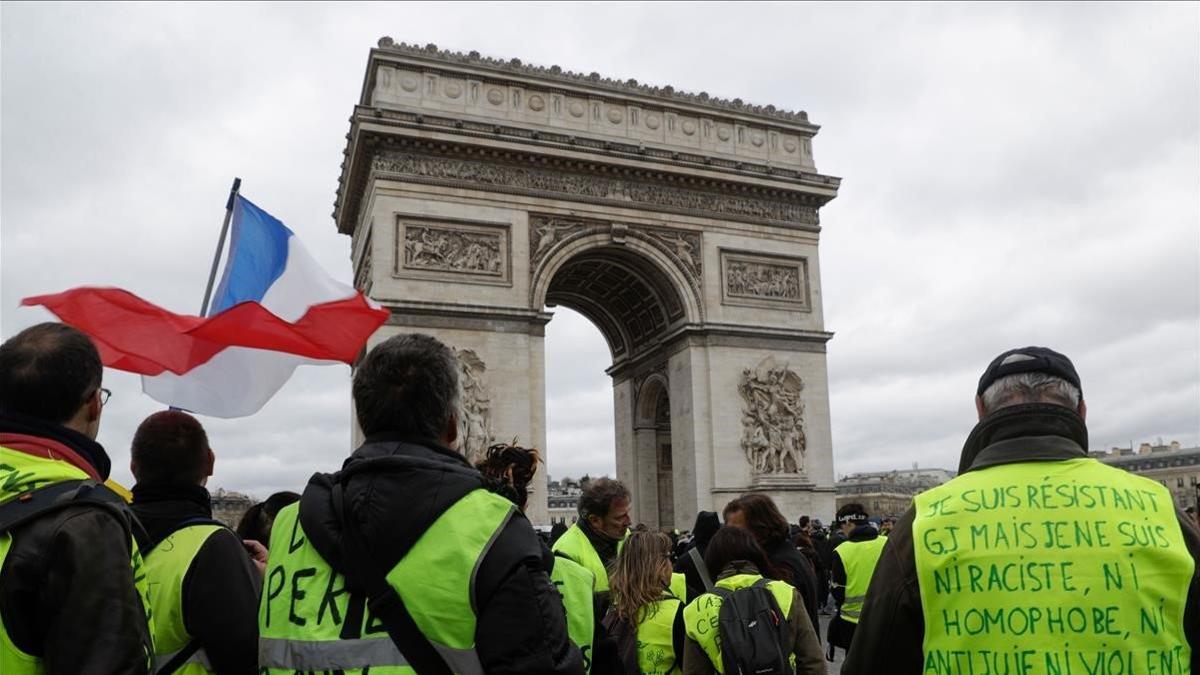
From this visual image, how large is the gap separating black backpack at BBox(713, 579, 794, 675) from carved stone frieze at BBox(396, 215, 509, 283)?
1786cm

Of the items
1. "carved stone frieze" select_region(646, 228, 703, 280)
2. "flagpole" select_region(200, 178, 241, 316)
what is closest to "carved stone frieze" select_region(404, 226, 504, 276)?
"carved stone frieze" select_region(646, 228, 703, 280)

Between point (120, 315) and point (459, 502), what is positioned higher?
point (120, 315)

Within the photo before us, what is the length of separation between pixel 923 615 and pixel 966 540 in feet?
0.68

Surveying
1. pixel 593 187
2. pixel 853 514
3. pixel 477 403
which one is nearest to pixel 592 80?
pixel 593 187

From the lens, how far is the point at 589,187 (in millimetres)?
23016

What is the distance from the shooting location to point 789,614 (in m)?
3.94

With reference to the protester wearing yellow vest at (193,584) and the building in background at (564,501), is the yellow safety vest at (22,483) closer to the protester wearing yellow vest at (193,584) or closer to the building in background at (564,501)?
the protester wearing yellow vest at (193,584)

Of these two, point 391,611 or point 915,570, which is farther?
point 915,570

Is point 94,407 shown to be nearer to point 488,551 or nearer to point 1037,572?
point 488,551

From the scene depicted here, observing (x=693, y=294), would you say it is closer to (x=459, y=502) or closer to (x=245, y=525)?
(x=245, y=525)

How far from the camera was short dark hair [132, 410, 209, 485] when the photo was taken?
3186 millimetres

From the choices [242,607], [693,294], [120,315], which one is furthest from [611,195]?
[242,607]

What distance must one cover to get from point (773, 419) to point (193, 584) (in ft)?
69.4

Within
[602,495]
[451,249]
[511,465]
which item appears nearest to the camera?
[511,465]
